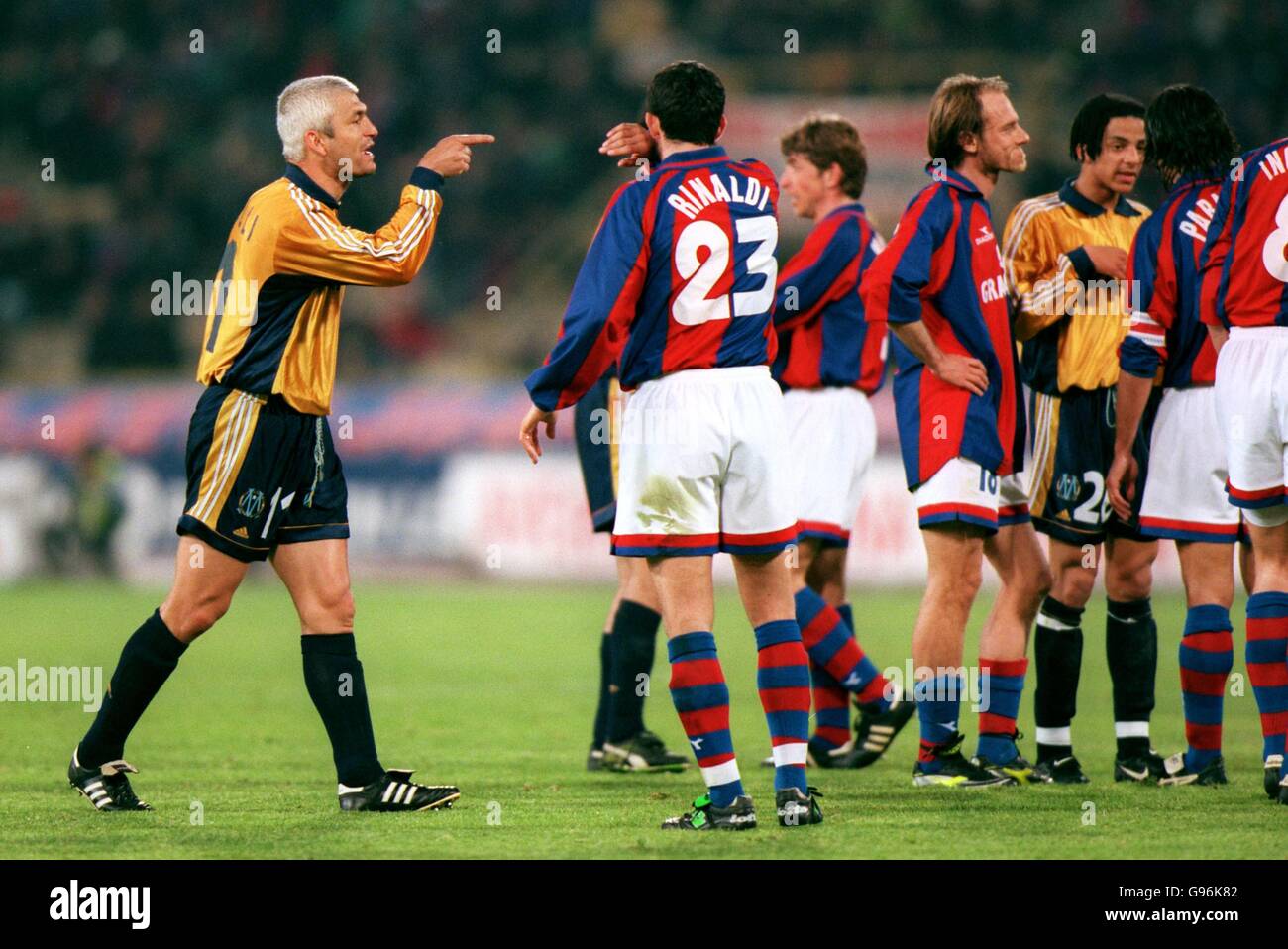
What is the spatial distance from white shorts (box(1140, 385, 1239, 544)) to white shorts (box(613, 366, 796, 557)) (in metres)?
1.60

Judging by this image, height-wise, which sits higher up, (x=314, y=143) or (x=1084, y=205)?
(x=314, y=143)

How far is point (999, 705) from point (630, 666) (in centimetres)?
148

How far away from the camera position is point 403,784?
5.62 m

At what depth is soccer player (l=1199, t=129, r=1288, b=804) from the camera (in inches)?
221

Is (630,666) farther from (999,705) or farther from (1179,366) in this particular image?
(1179,366)

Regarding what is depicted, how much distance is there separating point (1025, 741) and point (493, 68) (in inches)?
630

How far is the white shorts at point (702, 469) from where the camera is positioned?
513cm

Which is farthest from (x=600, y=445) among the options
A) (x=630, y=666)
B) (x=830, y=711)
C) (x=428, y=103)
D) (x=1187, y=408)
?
(x=428, y=103)

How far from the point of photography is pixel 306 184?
5.70 metres

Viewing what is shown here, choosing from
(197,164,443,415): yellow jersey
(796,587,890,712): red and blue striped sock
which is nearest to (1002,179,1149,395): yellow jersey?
(796,587,890,712): red and blue striped sock

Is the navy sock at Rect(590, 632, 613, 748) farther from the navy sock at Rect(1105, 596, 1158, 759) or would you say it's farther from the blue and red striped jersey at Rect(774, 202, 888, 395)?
the navy sock at Rect(1105, 596, 1158, 759)

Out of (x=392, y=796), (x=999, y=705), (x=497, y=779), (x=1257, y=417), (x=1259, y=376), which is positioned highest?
(x=1259, y=376)

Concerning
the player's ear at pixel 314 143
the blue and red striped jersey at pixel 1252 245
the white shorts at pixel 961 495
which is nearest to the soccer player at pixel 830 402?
the white shorts at pixel 961 495

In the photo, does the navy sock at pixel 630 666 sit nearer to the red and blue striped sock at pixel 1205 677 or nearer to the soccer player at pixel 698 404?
the soccer player at pixel 698 404
